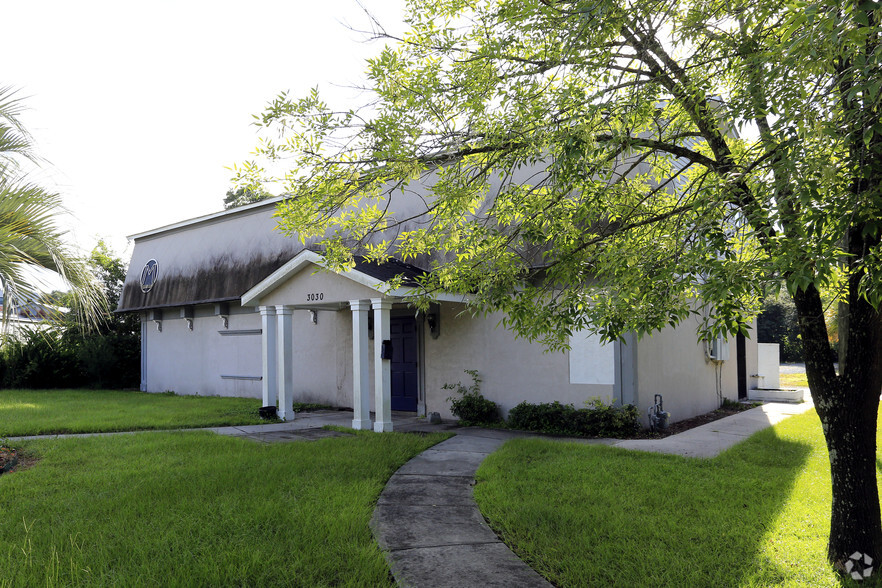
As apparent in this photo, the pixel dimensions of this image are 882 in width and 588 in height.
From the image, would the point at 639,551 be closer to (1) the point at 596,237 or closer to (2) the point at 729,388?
(1) the point at 596,237

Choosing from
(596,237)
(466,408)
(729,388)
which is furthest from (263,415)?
(729,388)

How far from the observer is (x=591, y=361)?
9719 mm

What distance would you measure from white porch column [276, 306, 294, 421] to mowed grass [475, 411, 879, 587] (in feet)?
16.6

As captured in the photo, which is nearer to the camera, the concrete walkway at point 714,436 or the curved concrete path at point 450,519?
the curved concrete path at point 450,519

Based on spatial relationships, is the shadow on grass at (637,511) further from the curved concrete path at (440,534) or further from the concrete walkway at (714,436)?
the concrete walkway at (714,436)

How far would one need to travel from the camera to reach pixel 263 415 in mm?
11141

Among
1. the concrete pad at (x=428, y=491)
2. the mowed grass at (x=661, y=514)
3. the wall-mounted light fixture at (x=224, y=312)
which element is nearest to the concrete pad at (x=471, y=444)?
the mowed grass at (x=661, y=514)

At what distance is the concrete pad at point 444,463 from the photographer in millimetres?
6812

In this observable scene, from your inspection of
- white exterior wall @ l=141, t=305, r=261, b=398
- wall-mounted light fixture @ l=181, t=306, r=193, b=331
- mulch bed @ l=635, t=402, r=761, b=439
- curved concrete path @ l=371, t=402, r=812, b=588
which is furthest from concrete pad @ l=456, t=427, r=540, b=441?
wall-mounted light fixture @ l=181, t=306, r=193, b=331

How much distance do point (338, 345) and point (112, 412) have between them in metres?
4.80

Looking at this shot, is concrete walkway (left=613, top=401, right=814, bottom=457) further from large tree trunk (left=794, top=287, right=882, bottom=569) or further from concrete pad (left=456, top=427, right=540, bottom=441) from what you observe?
large tree trunk (left=794, top=287, right=882, bottom=569)

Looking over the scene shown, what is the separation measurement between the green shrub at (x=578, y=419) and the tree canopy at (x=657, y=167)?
4413mm

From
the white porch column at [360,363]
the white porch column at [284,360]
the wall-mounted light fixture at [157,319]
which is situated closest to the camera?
the white porch column at [360,363]

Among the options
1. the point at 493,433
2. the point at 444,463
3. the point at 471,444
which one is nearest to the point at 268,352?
the point at 493,433
